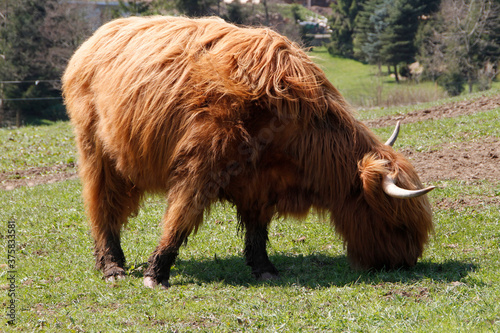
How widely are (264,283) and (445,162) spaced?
4903 mm

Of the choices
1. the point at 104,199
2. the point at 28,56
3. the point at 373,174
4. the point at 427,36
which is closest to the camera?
the point at 373,174

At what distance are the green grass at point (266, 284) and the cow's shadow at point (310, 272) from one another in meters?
0.02

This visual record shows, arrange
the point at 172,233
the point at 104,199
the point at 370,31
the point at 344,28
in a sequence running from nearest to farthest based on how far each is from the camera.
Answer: the point at 172,233 → the point at 104,199 → the point at 370,31 → the point at 344,28

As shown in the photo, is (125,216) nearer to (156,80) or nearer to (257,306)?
(156,80)

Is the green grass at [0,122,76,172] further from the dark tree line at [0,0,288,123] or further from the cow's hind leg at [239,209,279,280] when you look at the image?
the dark tree line at [0,0,288,123]

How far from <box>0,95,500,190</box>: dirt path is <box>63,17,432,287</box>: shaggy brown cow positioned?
3458mm

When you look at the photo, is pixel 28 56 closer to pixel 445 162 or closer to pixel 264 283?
pixel 445 162

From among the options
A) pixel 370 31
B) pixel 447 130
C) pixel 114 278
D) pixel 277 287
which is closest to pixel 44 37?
pixel 370 31

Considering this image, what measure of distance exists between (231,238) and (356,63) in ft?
146

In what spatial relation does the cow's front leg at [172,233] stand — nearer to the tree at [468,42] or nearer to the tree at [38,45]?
the tree at [38,45]

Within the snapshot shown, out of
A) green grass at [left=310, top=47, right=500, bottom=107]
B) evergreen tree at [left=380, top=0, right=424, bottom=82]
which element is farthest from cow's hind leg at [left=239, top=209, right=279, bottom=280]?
evergreen tree at [left=380, top=0, right=424, bottom=82]

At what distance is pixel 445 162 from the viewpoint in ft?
28.5

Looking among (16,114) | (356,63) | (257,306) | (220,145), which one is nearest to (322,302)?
(257,306)

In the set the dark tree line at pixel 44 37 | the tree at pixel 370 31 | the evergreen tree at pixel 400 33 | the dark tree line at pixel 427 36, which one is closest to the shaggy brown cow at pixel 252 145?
the dark tree line at pixel 44 37
